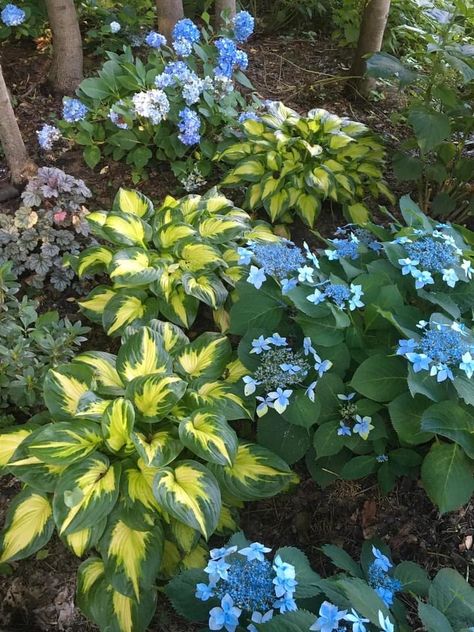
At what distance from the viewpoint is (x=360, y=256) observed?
2047 mm

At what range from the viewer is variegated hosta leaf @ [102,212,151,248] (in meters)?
2.21

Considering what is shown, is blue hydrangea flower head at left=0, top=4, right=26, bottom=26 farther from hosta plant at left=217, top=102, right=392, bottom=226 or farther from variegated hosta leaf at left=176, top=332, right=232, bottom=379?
variegated hosta leaf at left=176, top=332, right=232, bottom=379

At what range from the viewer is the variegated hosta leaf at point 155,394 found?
1.60 m

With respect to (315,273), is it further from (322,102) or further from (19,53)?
(19,53)

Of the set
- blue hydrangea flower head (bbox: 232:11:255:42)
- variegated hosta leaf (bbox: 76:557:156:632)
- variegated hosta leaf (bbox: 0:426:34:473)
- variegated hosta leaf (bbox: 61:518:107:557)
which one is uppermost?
blue hydrangea flower head (bbox: 232:11:255:42)

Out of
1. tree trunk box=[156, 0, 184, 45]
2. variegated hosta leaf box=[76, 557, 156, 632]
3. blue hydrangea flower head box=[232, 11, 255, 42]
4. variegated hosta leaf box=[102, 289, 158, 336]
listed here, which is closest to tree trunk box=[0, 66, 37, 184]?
variegated hosta leaf box=[102, 289, 158, 336]

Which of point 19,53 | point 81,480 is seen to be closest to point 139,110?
point 19,53

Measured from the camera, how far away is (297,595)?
Answer: 132cm

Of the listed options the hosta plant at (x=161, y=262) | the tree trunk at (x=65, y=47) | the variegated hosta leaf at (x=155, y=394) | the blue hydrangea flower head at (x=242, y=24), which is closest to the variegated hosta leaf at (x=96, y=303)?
the hosta plant at (x=161, y=262)

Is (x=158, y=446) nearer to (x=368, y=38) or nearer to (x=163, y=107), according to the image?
(x=163, y=107)

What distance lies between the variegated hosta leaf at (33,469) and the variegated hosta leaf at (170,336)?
55cm

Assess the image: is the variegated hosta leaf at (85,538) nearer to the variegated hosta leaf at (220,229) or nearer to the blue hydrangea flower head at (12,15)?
the variegated hosta leaf at (220,229)

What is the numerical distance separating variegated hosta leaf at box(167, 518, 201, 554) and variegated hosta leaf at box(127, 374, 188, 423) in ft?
1.01

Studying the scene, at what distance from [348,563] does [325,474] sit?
0.99ft
